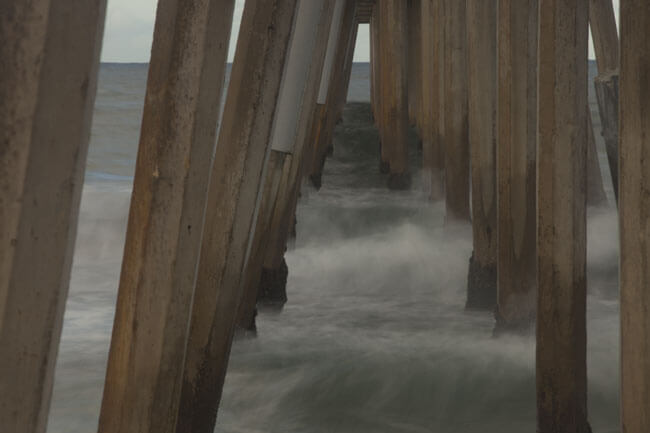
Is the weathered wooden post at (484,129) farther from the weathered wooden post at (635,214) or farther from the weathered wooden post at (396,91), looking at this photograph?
the weathered wooden post at (396,91)

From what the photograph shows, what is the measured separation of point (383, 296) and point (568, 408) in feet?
10.1

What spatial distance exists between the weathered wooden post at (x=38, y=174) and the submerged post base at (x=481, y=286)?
3.32 metres

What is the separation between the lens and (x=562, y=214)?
2209 millimetres

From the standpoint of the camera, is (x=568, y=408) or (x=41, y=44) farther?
(x=568, y=408)

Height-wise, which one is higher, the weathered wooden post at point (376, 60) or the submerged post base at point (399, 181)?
the weathered wooden post at point (376, 60)

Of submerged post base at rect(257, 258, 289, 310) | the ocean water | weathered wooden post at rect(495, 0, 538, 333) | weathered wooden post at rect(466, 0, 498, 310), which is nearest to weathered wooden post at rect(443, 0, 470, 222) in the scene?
the ocean water

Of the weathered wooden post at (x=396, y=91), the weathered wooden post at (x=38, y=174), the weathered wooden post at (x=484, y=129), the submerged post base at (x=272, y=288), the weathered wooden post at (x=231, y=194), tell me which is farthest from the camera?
the weathered wooden post at (x=396, y=91)

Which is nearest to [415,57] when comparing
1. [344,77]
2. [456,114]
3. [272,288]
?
[344,77]

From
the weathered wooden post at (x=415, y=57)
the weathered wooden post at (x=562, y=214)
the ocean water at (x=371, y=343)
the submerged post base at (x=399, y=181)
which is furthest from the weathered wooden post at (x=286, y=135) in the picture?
the weathered wooden post at (x=415, y=57)

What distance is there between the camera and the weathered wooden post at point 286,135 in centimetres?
318

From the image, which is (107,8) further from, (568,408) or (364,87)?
(364,87)

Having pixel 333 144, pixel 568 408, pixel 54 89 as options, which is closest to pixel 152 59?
pixel 54 89

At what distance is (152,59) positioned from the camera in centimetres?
168

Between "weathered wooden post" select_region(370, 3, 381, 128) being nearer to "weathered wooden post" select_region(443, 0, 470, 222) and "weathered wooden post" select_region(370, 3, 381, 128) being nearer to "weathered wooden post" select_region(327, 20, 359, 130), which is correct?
"weathered wooden post" select_region(327, 20, 359, 130)
